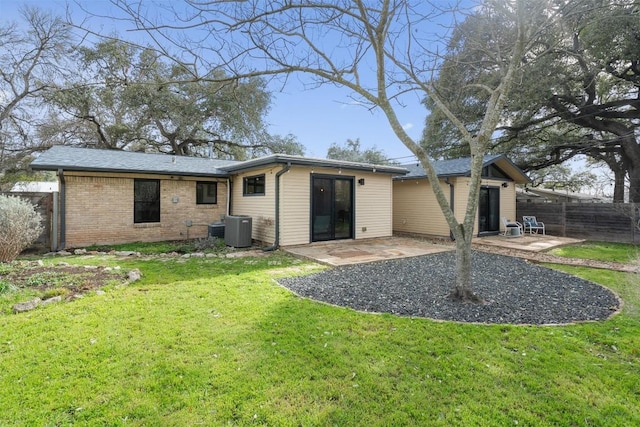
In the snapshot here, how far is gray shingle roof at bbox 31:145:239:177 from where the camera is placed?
8.26 meters

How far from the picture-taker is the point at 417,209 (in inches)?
478

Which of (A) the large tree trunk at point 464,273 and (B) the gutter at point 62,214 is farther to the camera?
(B) the gutter at point 62,214

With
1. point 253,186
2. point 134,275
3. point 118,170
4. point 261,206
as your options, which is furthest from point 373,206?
point 118,170

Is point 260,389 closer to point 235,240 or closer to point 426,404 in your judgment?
point 426,404

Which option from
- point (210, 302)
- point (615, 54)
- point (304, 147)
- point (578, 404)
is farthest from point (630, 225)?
point (304, 147)

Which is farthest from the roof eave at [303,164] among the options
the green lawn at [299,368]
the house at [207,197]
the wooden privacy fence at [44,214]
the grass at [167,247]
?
the wooden privacy fence at [44,214]

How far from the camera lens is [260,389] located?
235 centimetres

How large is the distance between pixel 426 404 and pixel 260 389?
1232 millimetres

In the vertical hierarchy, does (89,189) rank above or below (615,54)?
below

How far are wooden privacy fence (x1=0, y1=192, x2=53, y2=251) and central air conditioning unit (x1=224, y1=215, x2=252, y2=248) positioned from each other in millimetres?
4620

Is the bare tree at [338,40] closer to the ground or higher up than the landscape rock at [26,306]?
higher up

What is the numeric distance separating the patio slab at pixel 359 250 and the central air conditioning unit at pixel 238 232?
123 cm

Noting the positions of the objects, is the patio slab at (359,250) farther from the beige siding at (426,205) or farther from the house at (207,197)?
the beige siding at (426,205)

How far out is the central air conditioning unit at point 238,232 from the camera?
8.80m
